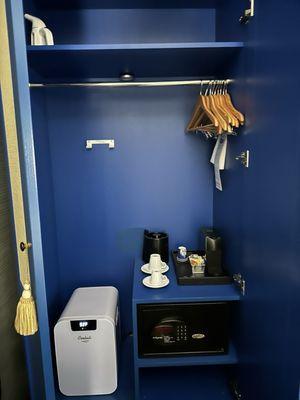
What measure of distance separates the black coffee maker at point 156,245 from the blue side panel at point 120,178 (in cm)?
15

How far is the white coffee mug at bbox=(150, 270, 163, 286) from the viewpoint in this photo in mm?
1536

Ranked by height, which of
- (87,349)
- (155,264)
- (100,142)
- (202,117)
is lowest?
(87,349)

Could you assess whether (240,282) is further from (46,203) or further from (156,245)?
(46,203)

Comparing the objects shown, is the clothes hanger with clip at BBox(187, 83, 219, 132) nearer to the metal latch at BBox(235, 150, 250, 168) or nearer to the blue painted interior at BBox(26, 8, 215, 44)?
the metal latch at BBox(235, 150, 250, 168)

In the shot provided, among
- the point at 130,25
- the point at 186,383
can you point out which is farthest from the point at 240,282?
the point at 130,25

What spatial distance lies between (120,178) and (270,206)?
1118 mm

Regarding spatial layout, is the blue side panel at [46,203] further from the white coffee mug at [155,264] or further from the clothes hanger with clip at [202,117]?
the clothes hanger with clip at [202,117]

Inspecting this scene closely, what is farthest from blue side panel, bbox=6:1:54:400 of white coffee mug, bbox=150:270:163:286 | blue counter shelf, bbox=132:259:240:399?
white coffee mug, bbox=150:270:163:286

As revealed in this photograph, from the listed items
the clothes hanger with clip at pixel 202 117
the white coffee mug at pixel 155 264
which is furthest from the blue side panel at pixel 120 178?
the white coffee mug at pixel 155 264

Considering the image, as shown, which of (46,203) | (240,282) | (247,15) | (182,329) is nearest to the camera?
(247,15)

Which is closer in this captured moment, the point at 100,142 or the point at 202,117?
the point at 202,117

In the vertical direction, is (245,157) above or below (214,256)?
above

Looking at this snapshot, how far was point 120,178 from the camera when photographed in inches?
76.4

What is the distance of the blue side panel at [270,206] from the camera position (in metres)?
0.89
